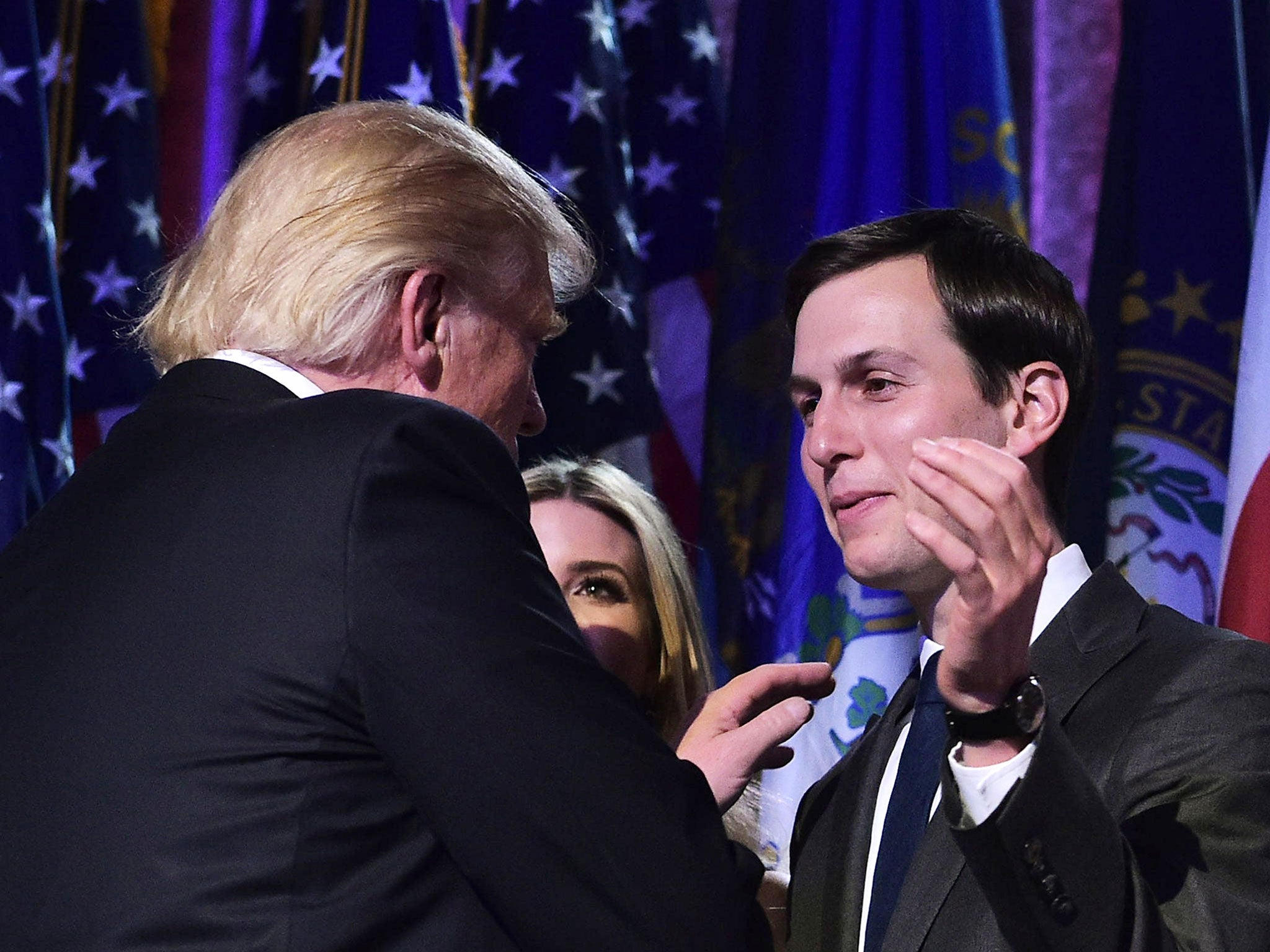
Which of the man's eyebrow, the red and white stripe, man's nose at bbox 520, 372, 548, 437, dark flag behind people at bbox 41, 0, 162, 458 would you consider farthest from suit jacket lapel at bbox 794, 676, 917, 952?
dark flag behind people at bbox 41, 0, 162, 458

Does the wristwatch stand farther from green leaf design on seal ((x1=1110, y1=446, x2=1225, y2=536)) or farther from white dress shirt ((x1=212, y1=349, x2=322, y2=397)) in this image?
green leaf design on seal ((x1=1110, y1=446, x2=1225, y2=536))

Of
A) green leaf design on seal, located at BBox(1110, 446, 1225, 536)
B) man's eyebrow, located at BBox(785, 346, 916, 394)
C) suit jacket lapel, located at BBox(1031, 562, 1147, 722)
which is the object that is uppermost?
man's eyebrow, located at BBox(785, 346, 916, 394)

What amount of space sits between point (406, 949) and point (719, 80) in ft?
9.74

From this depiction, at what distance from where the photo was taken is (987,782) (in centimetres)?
130

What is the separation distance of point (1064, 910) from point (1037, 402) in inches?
34.1

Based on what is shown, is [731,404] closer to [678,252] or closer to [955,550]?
[678,252]

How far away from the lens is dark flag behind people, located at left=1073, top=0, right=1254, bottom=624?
295 cm

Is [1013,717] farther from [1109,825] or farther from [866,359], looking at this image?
[866,359]

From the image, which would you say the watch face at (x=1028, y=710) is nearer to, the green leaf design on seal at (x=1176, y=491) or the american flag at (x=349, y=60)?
the green leaf design on seal at (x=1176, y=491)

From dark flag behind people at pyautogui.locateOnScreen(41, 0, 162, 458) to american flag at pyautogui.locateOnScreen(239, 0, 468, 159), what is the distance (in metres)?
0.30

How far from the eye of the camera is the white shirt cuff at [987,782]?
50.7 inches

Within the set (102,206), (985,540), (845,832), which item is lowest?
(845,832)

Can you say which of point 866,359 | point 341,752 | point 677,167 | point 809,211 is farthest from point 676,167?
point 341,752

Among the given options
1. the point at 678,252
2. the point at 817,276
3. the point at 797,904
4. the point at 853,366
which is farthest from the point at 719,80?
the point at 797,904
